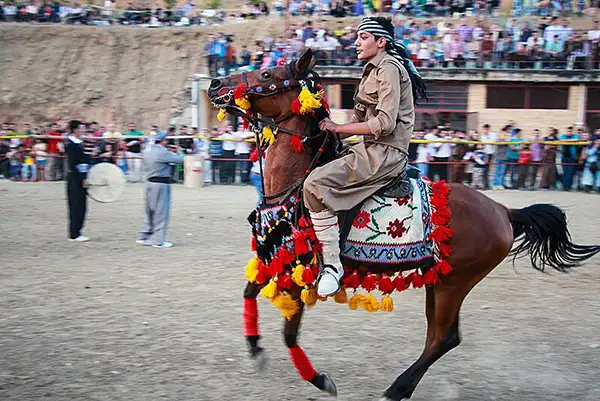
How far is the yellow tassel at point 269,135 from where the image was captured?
516 cm

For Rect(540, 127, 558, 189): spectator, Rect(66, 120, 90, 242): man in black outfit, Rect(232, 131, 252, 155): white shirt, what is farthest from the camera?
Rect(232, 131, 252, 155): white shirt

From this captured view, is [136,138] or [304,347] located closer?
[304,347]

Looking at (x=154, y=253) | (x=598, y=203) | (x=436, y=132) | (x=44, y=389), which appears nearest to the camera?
(x=44, y=389)

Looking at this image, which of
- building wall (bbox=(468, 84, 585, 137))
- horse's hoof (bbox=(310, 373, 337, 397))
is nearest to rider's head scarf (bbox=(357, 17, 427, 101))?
horse's hoof (bbox=(310, 373, 337, 397))

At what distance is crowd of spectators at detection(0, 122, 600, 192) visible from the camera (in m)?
19.3

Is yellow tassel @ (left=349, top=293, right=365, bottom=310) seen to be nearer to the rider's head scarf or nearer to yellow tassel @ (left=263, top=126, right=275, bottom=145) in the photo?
yellow tassel @ (left=263, top=126, right=275, bottom=145)

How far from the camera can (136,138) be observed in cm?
2094

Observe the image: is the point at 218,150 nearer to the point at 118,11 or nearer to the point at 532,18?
the point at 532,18

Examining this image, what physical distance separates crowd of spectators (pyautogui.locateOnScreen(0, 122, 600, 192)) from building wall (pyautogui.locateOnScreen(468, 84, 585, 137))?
6.68m

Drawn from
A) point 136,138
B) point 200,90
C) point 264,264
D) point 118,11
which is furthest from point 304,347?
point 118,11

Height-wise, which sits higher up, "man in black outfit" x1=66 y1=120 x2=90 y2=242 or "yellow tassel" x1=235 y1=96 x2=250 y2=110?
"yellow tassel" x1=235 y1=96 x2=250 y2=110

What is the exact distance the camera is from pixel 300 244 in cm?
488

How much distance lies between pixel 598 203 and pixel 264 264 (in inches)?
549

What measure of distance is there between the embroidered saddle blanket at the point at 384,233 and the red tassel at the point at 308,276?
0.30 m
